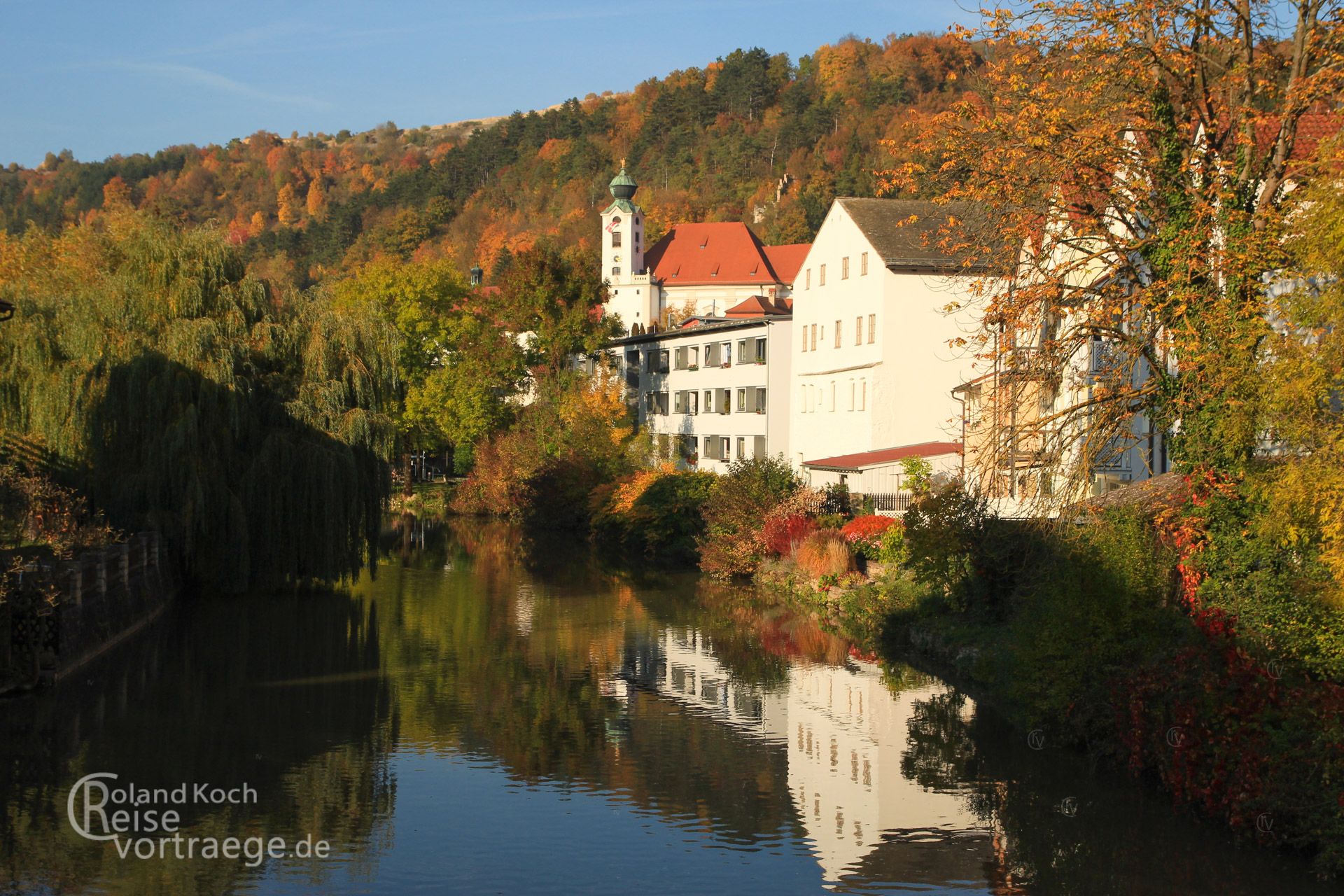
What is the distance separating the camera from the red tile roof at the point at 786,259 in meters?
112

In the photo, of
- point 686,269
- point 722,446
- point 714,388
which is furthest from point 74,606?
point 686,269

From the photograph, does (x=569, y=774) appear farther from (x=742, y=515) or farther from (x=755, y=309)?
(x=755, y=309)

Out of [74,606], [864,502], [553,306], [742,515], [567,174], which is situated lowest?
[74,606]

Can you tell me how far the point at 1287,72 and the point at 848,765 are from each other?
11174 millimetres

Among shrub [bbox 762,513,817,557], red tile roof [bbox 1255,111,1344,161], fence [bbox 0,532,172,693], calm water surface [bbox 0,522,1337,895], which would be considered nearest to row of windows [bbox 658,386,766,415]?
shrub [bbox 762,513,817,557]

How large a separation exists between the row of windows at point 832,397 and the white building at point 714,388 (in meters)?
3.91

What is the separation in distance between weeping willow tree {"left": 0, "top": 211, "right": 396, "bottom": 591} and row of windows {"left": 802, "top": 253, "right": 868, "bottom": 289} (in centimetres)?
1936

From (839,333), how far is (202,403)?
25.2m

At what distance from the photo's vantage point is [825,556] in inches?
1340

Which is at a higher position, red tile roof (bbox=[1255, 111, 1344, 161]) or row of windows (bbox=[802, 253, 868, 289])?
row of windows (bbox=[802, 253, 868, 289])

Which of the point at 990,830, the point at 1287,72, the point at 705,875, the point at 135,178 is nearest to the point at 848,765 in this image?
the point at 990,830

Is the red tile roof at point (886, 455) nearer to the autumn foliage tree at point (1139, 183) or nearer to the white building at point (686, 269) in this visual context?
the autumn foliage tree at point (1139, 183)

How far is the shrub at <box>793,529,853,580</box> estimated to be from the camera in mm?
33312

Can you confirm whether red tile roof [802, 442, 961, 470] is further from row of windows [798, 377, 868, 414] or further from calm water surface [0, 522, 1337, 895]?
calm water surface [0, 522, 1337, 895]
